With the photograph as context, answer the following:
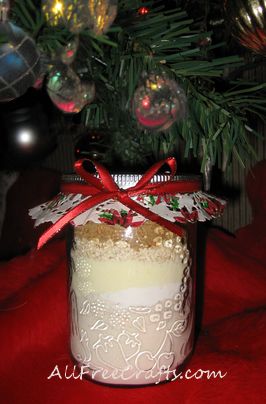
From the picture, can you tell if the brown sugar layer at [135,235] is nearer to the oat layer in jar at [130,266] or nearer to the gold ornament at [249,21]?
the oat layer in jar at [130,266]

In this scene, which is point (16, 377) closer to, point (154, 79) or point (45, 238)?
point (45, 238)

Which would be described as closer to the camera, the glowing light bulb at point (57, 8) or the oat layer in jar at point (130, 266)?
the glowing light bulb at point (57, 8)

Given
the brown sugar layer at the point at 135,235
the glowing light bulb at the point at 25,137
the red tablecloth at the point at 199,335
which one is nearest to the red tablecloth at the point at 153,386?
the red tablecloth at the point at 199,335

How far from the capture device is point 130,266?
1.33 feet

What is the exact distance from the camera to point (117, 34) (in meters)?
Answer: 0.39

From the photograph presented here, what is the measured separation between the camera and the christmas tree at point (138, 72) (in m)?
0.31

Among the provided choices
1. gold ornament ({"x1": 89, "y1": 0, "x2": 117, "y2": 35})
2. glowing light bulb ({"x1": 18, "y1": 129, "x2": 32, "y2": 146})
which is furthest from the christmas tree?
glowing light bulb ({"x1": 18, "y1": 129, "x2": 32, "y2": 146})

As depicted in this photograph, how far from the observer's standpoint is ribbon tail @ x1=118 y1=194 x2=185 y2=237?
390mm

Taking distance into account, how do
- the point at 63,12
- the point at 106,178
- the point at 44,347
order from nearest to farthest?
the point at 63,12 → the point at 106,178 → the point at 44,347

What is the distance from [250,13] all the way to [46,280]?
382mm

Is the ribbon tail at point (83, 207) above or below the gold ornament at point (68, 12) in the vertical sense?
below

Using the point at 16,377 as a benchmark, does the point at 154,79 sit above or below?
above

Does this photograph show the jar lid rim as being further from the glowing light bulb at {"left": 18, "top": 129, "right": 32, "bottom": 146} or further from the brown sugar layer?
the glowing light bulb at {"left": 18, "top": 129, "right": 32, "bottom": 146}

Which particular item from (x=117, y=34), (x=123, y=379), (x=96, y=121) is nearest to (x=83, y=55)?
(x=117, y=34)
